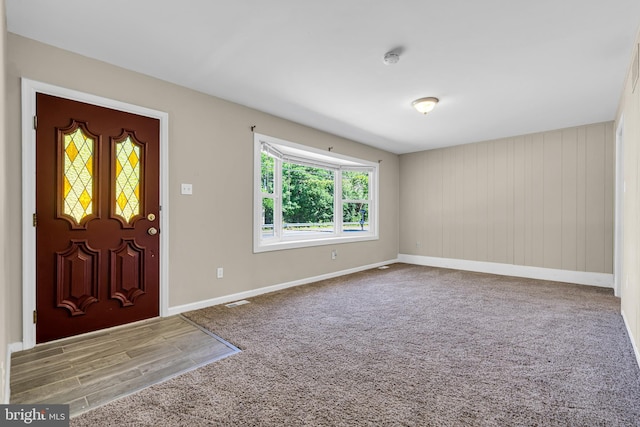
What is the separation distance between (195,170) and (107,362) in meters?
1.97

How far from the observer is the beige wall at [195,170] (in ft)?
7.75

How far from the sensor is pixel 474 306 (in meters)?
3.57

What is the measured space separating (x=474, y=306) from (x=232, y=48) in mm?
3662

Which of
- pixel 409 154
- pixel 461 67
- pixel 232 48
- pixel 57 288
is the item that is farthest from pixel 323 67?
pixel 409 154

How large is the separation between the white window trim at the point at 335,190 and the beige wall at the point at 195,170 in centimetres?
10

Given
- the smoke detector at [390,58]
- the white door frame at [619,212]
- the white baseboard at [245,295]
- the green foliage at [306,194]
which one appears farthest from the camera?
the green foliage at [306,194]

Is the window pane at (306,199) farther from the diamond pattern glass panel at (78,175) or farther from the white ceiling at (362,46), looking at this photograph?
the diamond pattern glass panel at (78,175)

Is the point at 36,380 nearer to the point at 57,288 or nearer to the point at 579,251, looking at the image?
the point at 57,288

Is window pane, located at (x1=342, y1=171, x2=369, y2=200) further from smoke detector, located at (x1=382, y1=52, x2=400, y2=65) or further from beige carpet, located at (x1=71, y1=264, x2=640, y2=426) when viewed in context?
smoke detector, located at (x1=382, y1=52, x2=400, y2=65)

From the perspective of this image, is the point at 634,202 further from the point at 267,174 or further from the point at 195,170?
the point at 195,170

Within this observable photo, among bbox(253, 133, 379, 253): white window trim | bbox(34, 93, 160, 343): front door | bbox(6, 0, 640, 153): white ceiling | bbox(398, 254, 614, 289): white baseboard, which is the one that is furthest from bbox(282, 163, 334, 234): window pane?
bbox(398, 254, 614, 289): white baseboard

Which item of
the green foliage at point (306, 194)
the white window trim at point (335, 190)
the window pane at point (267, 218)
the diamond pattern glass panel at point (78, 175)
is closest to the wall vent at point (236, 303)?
the white window trim at point (335, 190)

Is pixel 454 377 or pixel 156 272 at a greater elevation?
pixel 156 272

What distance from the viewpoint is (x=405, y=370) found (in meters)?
2.10
